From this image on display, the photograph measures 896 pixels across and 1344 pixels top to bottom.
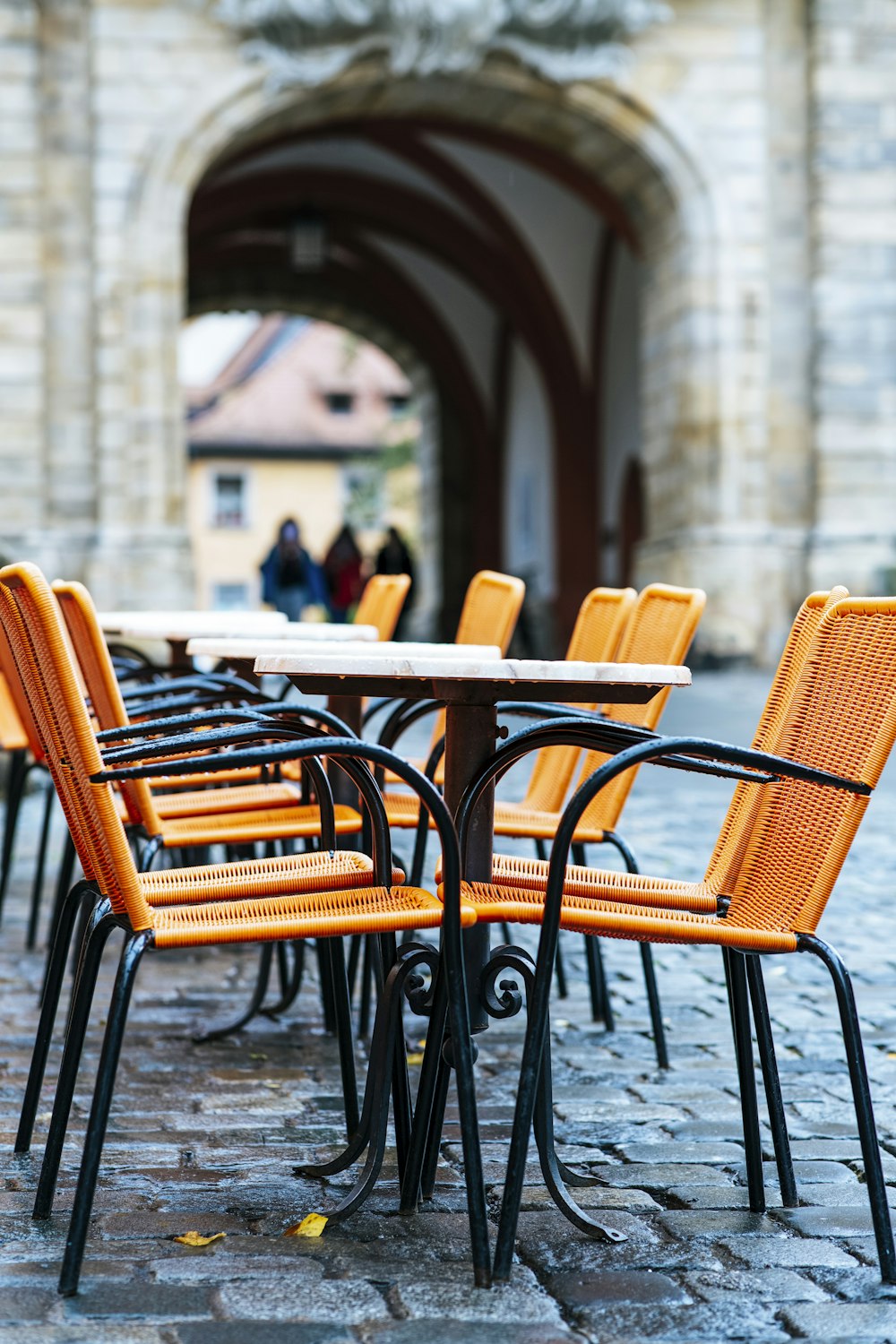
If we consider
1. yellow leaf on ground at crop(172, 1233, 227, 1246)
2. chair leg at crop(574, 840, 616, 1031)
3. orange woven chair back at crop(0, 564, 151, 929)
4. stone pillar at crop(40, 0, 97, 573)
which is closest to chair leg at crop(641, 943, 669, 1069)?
chair leg at crop(574, 840, 616, 1031)

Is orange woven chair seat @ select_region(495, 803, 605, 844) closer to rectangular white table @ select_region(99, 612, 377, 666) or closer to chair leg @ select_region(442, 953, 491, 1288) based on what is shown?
rectangular white table @ select_region(99, 612, 377, 666)

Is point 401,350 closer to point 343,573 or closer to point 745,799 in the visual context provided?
point 343,573

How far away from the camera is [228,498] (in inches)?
1981

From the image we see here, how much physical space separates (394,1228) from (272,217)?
23.5 metres

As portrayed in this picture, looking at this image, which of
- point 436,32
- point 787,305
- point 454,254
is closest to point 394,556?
point 454,254

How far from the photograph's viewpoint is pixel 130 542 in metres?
14.9

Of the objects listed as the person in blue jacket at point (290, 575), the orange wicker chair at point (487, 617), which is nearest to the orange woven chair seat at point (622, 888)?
the orange wicker chair at point (487, 617)

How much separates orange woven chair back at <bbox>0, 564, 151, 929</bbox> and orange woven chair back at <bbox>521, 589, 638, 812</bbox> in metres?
1.70

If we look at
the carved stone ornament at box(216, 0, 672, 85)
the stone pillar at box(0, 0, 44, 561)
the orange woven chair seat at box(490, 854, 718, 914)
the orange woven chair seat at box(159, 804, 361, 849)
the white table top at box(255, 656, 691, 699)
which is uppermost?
the carved stone ornament at box(216, 0, 672, 85)

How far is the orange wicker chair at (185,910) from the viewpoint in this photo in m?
2.56

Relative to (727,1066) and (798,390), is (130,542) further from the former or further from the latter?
(727,1066)

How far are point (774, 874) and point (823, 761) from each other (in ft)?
0.65

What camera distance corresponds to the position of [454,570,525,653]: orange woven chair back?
4.58 meters

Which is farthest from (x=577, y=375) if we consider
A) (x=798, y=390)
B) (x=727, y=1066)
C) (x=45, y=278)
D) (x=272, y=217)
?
(x=727, y=1066)
